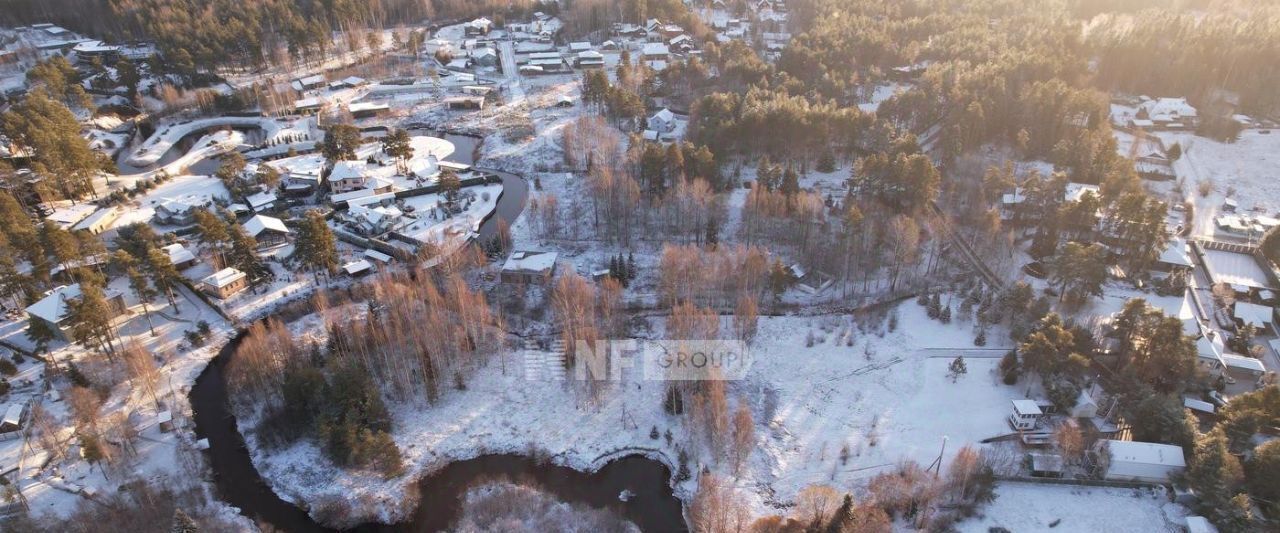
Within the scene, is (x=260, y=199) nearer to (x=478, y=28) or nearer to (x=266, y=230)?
(x=266, y=230)

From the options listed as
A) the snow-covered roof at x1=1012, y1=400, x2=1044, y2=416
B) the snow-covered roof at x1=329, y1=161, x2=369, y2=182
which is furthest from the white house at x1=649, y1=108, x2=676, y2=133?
the snow-covered roof at x1=1012, y1=400, x2=1044, y2=416

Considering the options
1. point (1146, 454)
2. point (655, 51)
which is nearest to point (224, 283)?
point (1146, 454)

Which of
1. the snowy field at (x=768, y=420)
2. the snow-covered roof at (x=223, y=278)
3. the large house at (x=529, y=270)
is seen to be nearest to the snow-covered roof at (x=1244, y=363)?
the snowy field at (x=768, y=420)

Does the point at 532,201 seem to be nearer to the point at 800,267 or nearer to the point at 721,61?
the point at 800,267

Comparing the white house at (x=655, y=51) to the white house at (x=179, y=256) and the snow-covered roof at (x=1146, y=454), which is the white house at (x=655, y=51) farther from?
the snow-covered roof at (x=1146, y=454)

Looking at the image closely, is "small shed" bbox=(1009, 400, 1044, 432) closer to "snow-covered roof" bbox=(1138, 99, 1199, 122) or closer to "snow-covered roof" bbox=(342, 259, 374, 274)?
"snow-covered roof" bbox=(342, 259, 374, 274)

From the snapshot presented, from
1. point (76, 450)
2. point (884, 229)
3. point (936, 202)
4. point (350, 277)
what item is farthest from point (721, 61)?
point (76, 450)
